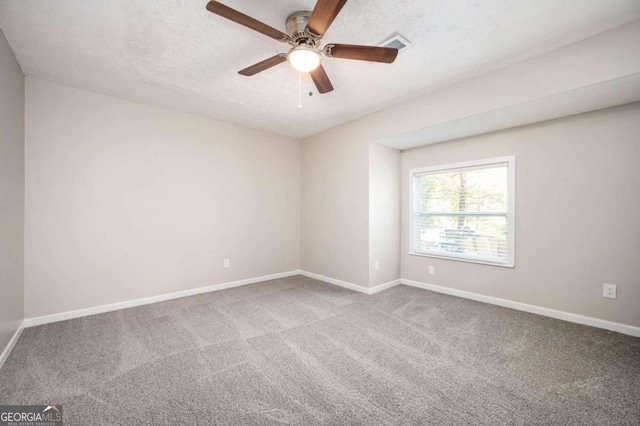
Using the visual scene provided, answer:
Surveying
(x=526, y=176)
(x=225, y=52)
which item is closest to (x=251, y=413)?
(x=225, y=52)

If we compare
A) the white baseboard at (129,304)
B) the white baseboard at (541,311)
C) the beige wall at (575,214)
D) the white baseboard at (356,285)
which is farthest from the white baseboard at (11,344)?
the beige wall at (575,214)

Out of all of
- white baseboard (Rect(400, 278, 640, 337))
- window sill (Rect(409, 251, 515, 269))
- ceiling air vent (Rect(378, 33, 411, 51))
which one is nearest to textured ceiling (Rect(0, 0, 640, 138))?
ceiling air vent (Rect(378, 33, 411, 51))

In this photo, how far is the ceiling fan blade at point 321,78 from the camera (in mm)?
2208

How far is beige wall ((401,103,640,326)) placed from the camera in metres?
2.62

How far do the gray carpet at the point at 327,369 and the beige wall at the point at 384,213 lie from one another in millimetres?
993

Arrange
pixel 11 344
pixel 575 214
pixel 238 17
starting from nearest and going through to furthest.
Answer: pixel 238 17, pixel 11 344, pixel 575 214

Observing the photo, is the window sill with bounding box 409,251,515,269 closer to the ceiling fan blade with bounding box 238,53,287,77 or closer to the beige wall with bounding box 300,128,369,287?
the beige wall with bounding box 300,128,369,287

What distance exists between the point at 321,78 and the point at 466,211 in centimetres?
271

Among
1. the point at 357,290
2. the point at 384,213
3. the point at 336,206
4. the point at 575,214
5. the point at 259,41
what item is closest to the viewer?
the point at 259,41

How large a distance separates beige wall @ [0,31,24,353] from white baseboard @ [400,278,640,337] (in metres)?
4.55

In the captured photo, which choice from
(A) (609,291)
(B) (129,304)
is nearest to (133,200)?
(B) (129,304)

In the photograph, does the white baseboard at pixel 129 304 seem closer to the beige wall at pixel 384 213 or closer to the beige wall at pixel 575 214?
the beige wall at pixel 384 213

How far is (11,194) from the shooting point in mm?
2430

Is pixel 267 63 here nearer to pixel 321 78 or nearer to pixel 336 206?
pixel 321 78
